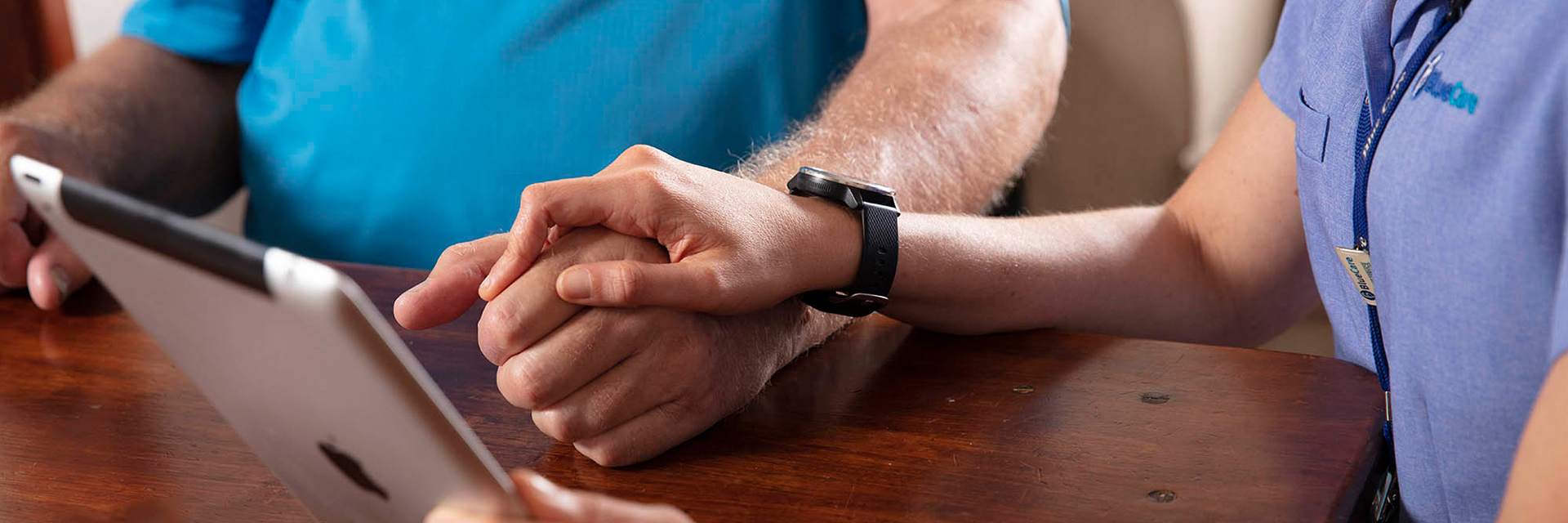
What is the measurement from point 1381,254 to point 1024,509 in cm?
25

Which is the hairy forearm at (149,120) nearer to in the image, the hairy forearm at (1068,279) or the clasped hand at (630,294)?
the clasped hand at (630,294)

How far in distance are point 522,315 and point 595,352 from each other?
4 centimetres

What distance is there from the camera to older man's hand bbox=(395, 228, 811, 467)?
0.58 m

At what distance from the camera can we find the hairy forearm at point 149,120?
3.70 feet

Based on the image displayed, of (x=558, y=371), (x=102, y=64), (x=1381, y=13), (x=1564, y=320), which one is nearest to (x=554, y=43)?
(x=102, y=64)

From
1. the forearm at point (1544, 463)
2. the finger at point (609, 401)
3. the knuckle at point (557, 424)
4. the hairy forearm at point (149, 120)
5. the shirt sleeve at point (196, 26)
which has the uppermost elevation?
the forearm at point (1544, 463)

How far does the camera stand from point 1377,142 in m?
0.62

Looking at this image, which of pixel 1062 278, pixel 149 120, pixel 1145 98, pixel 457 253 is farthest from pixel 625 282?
pixel 1145 98

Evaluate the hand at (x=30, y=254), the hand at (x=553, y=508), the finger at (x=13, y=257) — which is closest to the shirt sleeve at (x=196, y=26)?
the hand at (x=30, y=254)

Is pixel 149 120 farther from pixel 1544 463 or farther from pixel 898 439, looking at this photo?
pixel 1544 463

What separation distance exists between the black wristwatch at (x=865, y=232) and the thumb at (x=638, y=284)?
3.8 inches

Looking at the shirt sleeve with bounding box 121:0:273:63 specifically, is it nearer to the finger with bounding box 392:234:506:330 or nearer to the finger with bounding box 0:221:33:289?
the finger with bounding box 0:221:33:289

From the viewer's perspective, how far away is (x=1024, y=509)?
0.54 metres

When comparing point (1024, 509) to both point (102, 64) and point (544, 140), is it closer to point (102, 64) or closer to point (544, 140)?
point (544, 140)
